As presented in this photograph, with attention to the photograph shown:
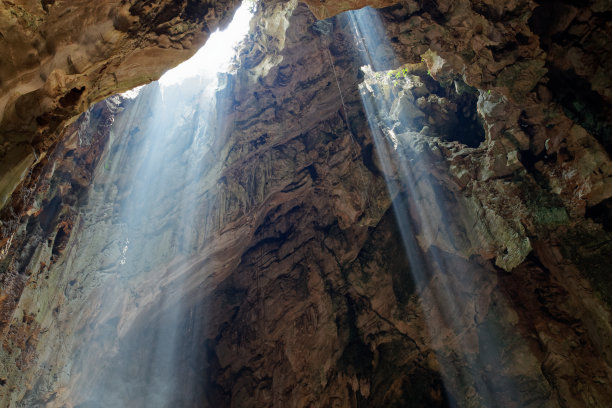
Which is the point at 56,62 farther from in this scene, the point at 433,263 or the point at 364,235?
the point at 433,263

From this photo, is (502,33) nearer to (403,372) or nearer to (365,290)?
(365,290)

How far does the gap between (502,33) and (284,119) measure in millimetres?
7659

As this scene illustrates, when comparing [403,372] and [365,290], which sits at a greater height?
[365,290]

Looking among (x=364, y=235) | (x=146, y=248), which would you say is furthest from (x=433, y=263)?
(x=146, y=248)

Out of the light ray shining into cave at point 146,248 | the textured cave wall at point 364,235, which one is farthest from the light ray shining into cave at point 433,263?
the light ray shining into cave at point 146,248

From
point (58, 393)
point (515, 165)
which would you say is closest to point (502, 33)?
point (515, 165)

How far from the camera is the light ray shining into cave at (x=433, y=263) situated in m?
10.2

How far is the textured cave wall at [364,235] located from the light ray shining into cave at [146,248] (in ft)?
0.38

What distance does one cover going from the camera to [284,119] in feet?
40.6

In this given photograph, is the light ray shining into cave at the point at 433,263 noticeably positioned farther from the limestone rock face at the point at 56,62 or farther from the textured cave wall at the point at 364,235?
the limestone rock face at the point at 56,62

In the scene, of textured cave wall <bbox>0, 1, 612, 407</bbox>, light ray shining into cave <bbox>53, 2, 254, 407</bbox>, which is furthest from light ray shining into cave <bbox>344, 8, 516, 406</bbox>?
light ray shining into cave <bbox>53, 2, 254, 407</bbox>

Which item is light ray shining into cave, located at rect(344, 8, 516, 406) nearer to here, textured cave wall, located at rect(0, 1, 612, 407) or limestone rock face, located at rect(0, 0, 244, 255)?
textured cave wall, located at rect(0, 1, 612, 407)

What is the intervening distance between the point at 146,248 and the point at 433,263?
35.6 feet

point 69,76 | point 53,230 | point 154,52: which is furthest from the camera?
point 53,230
